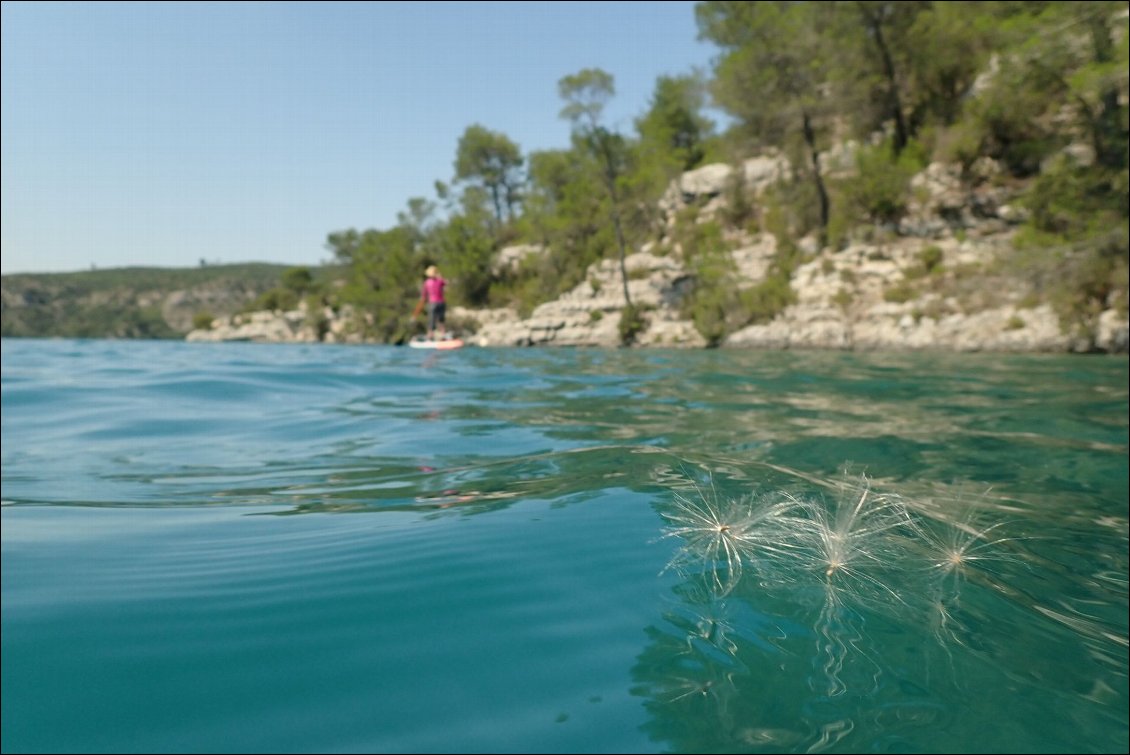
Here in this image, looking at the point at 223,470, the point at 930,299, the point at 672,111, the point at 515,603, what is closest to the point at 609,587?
the point at 515,603

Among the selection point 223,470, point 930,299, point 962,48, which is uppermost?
point 962,48

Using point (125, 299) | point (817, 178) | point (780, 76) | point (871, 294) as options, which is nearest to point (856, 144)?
point (817, 178)

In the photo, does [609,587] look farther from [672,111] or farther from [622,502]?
[672,111]

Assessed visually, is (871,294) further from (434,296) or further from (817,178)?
(434,296)

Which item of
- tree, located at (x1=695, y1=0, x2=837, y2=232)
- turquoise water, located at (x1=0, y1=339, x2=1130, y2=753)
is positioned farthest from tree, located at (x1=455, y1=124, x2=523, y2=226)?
turquoise water, located at (x1=0, y1=339, x2=1130, y2=753)

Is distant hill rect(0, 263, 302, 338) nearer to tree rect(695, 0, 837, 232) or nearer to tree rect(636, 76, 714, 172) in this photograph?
tree rect(636, 76, 714, 172)

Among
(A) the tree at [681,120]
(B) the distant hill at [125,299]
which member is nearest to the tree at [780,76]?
(A) the tree at [681,120]

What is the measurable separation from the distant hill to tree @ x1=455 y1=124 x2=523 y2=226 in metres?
43.8

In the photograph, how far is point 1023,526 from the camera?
102 inches

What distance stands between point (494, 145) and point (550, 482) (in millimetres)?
61462

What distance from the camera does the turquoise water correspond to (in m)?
1.02

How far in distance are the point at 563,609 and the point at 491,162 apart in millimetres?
63836

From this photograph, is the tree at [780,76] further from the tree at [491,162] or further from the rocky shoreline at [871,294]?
the tree at [491,162]

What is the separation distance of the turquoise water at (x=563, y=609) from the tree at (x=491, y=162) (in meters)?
59.4
